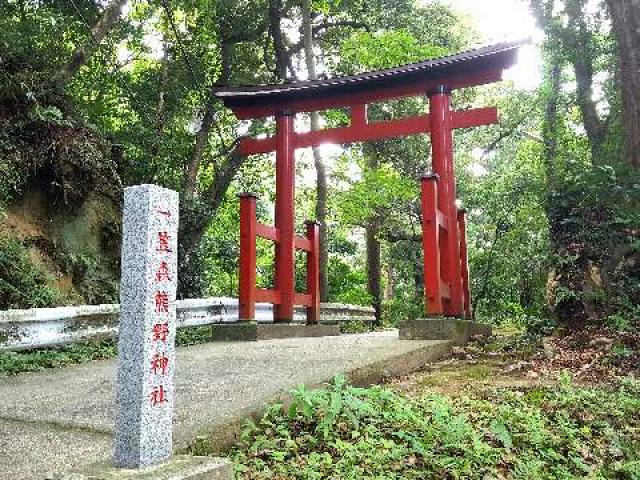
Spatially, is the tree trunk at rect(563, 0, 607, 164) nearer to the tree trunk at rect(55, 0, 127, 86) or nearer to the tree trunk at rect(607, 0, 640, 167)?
the tree trunk at rect(607, 0, 640, 167)

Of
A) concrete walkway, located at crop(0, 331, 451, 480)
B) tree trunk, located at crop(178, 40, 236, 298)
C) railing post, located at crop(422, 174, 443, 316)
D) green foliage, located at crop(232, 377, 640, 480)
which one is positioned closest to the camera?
concrete walkway, located at crop(0, 331, 451, 480)

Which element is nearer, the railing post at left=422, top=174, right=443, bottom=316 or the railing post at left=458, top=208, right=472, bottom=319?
the railing post at left=422, top=174, right=443, bottom=316

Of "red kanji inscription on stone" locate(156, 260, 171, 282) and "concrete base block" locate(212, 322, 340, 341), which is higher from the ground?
"red kanji inscription on stone" locate(156, 260, 171, 282)

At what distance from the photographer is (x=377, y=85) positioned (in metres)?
9.31

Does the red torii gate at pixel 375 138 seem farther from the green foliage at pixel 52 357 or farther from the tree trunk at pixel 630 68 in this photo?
the green foliage at pixel 52 357

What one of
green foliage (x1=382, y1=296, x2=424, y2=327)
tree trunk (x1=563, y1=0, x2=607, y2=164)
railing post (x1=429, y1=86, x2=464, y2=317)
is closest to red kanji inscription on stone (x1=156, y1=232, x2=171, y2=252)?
railing post (x1=429, y1=86, x2=464, y2=317)

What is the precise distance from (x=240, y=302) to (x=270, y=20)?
1096 cm

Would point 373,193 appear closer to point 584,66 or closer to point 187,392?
point 584,66

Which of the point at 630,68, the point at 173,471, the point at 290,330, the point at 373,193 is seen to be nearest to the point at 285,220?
the point at 290,330

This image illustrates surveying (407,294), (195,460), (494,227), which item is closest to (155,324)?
(195,460)

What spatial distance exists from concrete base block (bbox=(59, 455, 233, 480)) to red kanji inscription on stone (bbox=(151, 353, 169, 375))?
1.15 feet

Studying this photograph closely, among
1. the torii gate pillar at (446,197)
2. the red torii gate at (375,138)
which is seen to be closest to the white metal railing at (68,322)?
the red torii gate at (375,138)

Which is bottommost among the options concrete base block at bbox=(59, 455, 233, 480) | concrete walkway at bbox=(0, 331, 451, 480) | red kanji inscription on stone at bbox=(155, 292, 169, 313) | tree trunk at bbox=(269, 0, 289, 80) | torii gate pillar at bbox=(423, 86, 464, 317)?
concrete walkway at bbox=(0, 331, 451, 480)

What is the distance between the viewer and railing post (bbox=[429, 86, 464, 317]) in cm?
810
